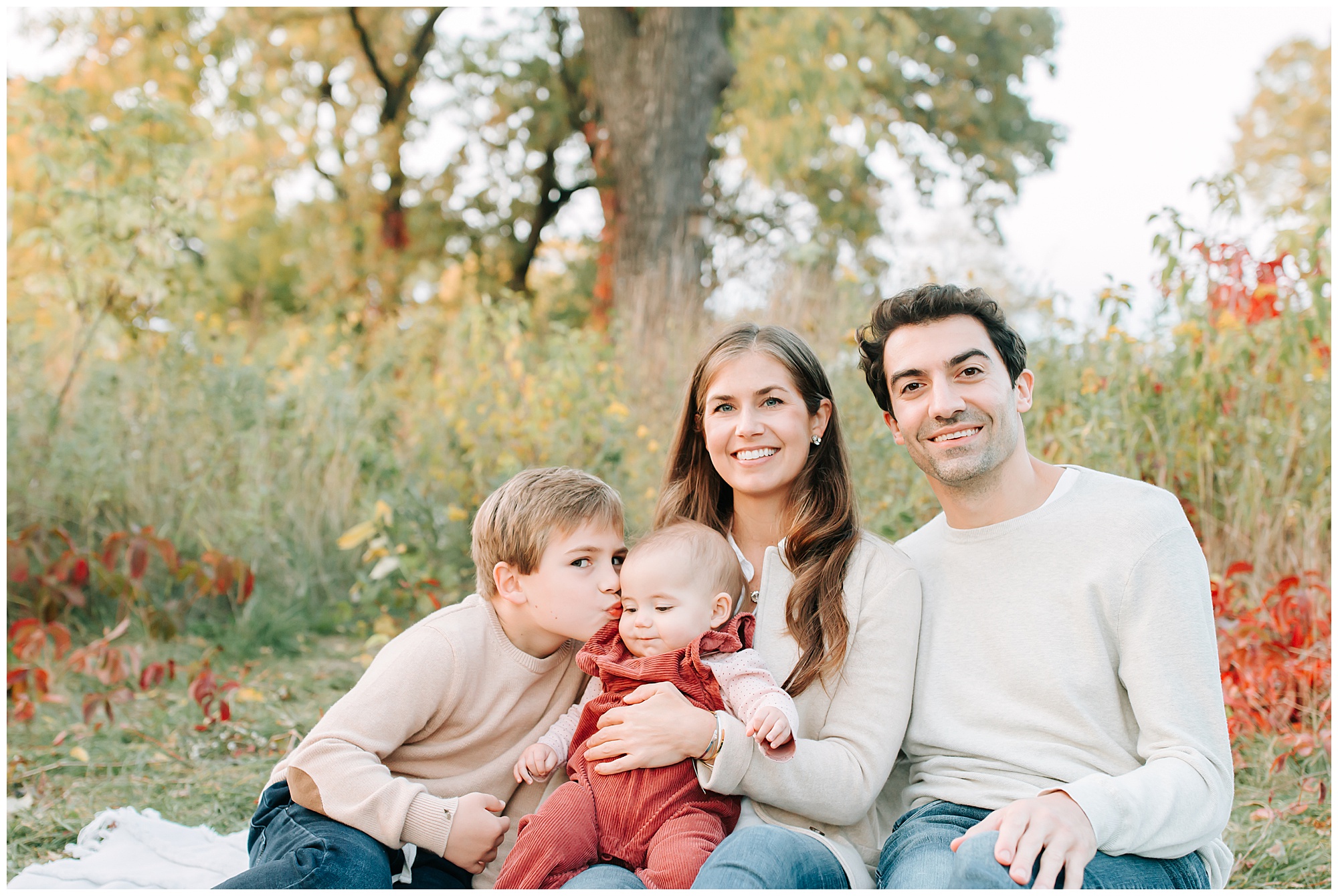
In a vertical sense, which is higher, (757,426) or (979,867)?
(757,426)

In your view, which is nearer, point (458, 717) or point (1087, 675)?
point (1087, 675)

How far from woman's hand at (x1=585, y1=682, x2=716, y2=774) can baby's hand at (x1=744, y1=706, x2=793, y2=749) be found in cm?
11

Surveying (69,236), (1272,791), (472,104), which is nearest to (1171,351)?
(1272,791)

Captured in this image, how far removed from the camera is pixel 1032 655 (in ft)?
6.39

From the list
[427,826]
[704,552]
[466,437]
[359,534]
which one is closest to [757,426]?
[704,552]

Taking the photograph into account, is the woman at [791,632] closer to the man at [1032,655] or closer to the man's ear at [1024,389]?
the man at [1032,655]

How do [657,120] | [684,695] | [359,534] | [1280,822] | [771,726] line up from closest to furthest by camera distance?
[771,726] < [684,695] < [1280,822] < [359,534] < [657,120]

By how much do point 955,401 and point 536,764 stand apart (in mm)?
1163

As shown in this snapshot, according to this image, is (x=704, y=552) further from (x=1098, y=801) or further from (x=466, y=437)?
(x=466, y=437)

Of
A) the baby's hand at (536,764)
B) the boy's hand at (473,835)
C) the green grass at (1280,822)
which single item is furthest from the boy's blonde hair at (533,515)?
the green grass at (1280,822)

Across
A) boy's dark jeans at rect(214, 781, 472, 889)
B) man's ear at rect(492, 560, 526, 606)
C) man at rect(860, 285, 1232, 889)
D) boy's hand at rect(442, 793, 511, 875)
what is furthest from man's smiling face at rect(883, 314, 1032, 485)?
boy's dark jeans at rect(214, 781, 472, 889)

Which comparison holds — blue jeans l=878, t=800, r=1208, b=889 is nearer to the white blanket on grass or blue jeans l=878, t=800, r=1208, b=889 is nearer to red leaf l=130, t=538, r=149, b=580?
the white blanket on grass

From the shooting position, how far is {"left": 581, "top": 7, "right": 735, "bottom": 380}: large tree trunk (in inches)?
321

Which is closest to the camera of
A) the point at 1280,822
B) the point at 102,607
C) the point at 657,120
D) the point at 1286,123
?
the point at 1280,822
